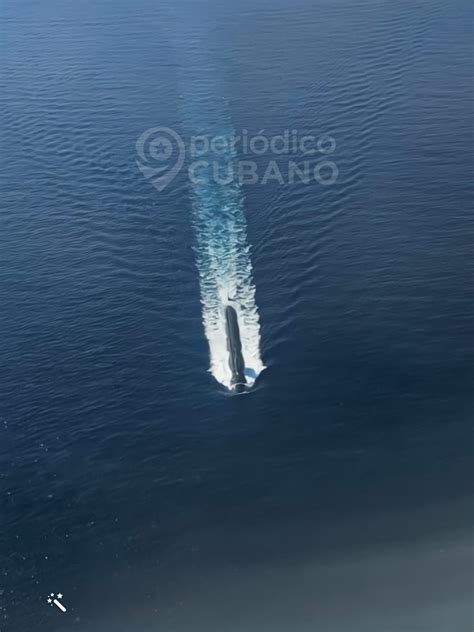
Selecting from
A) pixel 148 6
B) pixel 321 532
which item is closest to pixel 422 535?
pixel 321 532

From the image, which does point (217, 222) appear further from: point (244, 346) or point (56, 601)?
point (56, 601)

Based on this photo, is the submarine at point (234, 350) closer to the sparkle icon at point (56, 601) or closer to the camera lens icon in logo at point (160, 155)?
the sparkle icon at point (56, 601)

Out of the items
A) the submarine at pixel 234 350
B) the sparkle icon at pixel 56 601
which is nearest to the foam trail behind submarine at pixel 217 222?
the submarine at pixel 234 350

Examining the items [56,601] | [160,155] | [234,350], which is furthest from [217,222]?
[56,601]

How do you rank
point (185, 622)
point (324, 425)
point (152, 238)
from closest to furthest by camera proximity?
point (185, 622)
point (324, 425)
point (152, 238)

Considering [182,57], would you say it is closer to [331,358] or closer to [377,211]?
[377,211]

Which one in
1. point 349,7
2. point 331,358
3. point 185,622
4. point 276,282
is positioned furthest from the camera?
point 349,7
